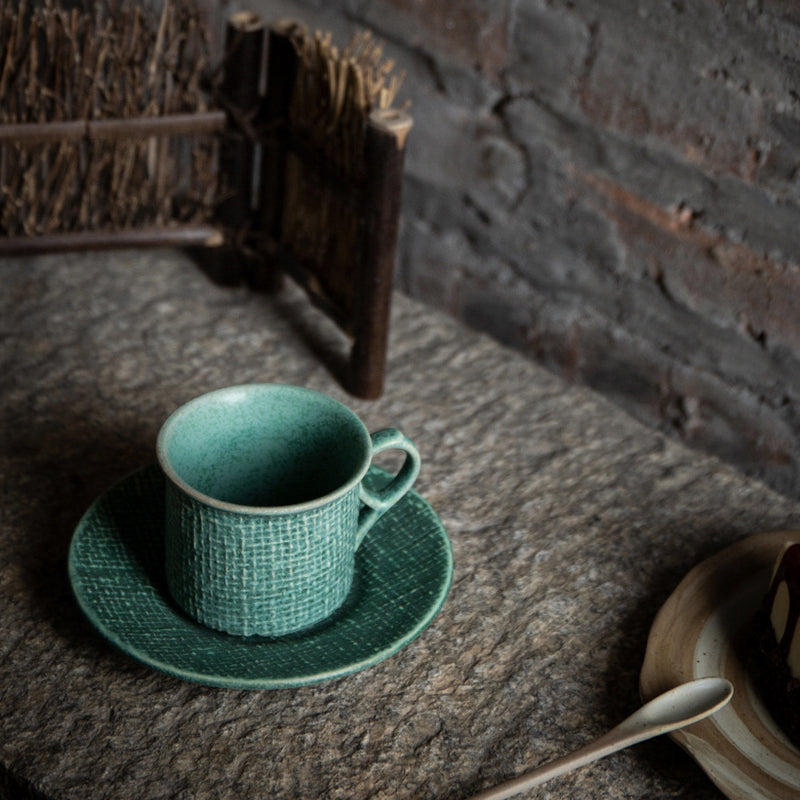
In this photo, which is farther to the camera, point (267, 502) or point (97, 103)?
point (97, 103)

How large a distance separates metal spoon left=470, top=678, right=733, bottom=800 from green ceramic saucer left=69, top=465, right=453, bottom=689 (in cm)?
12

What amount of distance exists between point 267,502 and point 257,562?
114 mm

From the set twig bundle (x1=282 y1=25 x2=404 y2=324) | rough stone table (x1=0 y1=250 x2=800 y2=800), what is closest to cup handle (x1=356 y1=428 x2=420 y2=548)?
rough stone table (x1=0 y1=250 x2=800 y2=800)

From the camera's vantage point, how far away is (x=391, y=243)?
1.01 metres

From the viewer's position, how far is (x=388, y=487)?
800 millimetres

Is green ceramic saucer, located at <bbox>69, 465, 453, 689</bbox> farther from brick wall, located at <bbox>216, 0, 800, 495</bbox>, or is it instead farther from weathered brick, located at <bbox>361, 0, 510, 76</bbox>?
weathered brick, located at <bbox>361, 0, 510, 76</bbox>

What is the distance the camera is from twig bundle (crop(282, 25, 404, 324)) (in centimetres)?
101

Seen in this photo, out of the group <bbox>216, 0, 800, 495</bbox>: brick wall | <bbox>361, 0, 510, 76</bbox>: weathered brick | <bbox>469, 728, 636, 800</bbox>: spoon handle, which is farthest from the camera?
<bbox>361, 0, 510, 76</bbox>: weathered brick

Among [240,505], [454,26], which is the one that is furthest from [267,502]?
[454,26]

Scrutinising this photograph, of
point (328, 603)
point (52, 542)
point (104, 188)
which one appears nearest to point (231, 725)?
point (328, 603)

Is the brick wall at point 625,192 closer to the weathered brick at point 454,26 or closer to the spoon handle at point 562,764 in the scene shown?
the weathered brick at point 454,26

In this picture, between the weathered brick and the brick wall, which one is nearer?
the brick wall

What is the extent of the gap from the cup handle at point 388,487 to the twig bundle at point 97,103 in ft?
1.55

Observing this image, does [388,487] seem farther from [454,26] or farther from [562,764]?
[454,26]
